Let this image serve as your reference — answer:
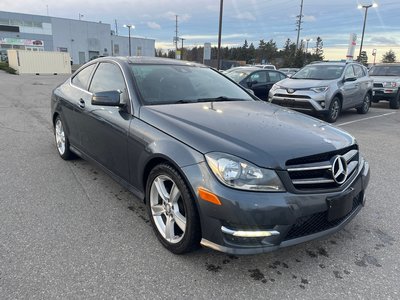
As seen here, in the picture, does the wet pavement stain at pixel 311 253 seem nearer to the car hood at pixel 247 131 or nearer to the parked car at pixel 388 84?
the car hood at pixel 247 131

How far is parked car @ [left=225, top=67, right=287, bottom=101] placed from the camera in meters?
11.6

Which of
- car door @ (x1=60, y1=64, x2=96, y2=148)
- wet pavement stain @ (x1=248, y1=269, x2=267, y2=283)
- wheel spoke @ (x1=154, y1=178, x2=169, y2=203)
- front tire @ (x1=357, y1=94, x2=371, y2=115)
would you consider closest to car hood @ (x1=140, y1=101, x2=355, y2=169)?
wheel spoke @ (x1=154, y1=178, x2=169, y2=203)

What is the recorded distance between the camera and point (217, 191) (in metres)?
2.29

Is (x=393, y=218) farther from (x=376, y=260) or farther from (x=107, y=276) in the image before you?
(x=107, y=276)

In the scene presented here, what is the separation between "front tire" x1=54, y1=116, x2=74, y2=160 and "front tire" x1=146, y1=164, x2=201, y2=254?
2.50 metres

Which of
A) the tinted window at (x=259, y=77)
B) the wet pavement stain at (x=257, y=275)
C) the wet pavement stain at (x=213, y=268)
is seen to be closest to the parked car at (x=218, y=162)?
the wet pavement stain at (x=213, y=268)

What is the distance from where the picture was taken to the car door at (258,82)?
11656 mm

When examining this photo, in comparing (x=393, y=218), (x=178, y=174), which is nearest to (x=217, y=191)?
Answer: (x=178, y=174)

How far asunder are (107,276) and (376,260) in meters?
2.15

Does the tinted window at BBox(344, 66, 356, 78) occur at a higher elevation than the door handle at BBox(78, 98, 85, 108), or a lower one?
higher

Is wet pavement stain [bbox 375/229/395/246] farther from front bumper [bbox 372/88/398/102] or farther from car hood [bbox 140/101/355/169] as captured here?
front bumper [bbox 372/88/398/102]

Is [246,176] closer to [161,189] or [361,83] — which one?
[161,189]

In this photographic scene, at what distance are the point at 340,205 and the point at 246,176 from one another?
2.61ft

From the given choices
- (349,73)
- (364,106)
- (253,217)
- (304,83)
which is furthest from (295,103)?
(253,217)
